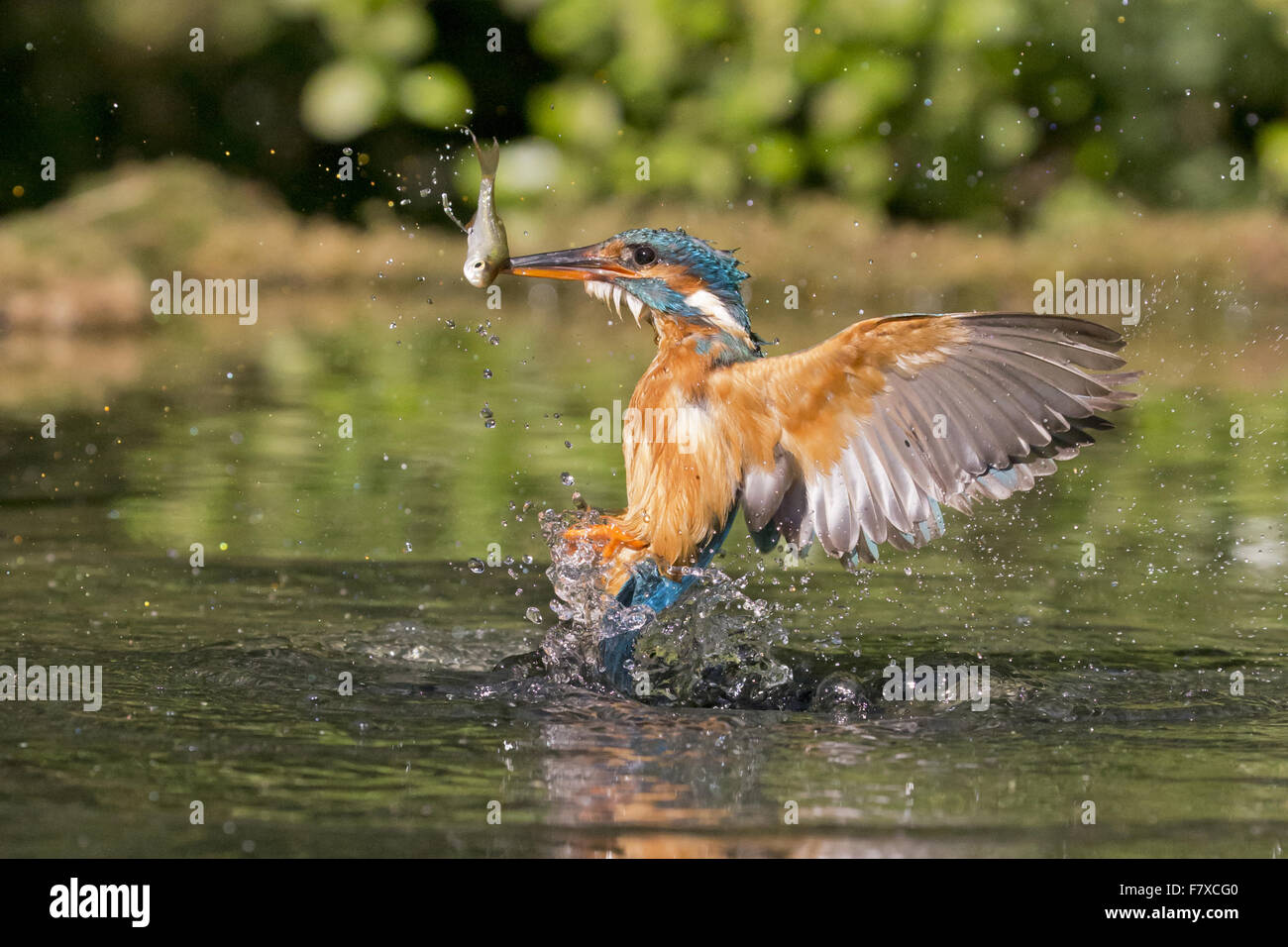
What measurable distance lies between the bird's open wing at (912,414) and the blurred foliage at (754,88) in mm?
8289

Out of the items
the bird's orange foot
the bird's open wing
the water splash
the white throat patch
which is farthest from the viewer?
the white throat patch

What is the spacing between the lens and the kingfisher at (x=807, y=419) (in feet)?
14.4

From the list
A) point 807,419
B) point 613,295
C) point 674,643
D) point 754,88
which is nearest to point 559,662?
point 674,643

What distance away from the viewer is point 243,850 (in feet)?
10.5

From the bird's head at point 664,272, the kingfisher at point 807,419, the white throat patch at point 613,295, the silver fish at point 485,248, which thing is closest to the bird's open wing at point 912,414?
the kingfisher at point 807,419

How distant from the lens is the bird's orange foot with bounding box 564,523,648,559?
4809 mm

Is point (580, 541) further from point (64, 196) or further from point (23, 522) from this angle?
point (64, 196)

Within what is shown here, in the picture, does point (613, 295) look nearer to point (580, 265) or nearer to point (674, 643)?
point (580, 265)

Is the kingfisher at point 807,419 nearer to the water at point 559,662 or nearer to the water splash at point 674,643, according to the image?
the water splash at point 674,643

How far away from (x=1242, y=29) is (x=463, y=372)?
637 centimetres

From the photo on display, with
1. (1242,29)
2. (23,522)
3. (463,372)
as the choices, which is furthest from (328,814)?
(1242,29)

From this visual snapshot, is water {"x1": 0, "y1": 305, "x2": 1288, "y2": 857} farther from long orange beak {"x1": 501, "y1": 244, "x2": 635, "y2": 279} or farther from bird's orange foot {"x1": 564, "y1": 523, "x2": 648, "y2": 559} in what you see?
long orange beak {"x1": 501, "y1": 244, "x2": 635, "y2": 279}

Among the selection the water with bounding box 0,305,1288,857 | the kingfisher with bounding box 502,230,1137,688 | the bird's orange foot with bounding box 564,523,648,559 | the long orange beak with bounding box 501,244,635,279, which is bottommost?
the water with bounding box 0,305,1288,857

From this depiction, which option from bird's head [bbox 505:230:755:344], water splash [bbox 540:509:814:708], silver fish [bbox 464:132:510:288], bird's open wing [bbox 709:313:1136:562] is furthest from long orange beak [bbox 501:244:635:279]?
water splash [bbox 540:509:814:708]
